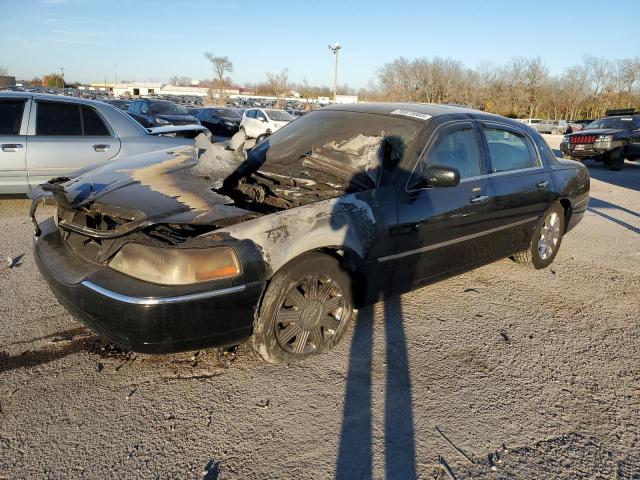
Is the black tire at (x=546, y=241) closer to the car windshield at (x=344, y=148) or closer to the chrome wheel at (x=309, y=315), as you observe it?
the car windshield at (x=344, y=148)

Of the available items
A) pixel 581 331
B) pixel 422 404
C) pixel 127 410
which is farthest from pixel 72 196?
pixel 581 331

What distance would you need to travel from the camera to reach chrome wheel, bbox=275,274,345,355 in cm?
294

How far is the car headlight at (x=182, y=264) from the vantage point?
253 cm

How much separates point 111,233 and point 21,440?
3.56ft

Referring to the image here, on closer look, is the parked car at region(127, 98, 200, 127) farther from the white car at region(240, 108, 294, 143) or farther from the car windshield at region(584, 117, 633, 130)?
the car windshield at region(584, 117, 633, 130)

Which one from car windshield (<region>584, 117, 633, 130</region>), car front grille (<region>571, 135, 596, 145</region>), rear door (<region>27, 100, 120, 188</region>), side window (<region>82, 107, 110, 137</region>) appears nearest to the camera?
rear door (<region>27, 100, 120, 188</region>)

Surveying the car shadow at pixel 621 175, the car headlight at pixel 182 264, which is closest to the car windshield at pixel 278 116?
the car shadow at pixel 621 175

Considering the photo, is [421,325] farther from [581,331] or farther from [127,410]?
[127,410]

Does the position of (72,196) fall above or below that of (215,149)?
below

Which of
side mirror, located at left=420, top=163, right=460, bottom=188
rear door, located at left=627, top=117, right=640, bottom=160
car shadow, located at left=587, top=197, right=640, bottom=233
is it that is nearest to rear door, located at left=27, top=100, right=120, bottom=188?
side mirror, located at left=420, top=163, right=460, bottom=188

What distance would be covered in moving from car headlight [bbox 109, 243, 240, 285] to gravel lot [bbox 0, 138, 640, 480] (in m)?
0.69

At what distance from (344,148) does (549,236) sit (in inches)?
106

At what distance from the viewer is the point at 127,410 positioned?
2.56m

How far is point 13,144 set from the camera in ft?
19.2
